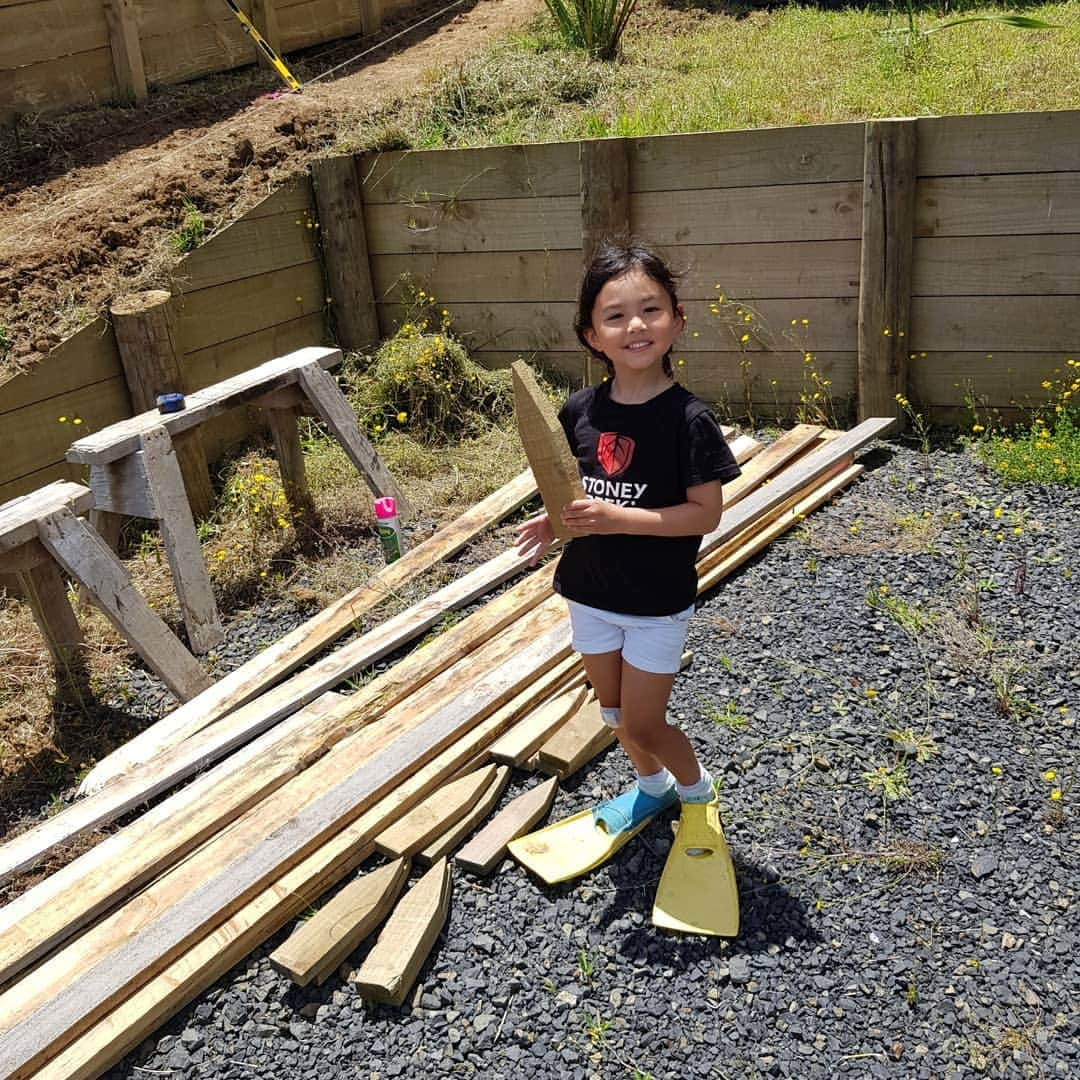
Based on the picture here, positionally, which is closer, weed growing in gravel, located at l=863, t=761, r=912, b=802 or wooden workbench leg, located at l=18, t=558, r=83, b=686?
weed growing in gravel, located at l=863, t=761, r=912, b=802

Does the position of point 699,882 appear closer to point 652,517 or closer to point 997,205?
point 652,517

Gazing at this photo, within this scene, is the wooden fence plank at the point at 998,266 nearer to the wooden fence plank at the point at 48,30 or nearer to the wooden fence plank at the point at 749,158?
the wooden fence plank at the point at 749,158

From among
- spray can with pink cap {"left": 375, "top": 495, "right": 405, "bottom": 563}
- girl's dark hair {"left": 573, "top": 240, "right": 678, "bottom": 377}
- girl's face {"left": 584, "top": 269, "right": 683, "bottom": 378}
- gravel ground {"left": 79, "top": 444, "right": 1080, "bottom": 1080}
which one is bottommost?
gravel ground {"left": 79, "top": 444, "right": 1080, "bottom": 1080}

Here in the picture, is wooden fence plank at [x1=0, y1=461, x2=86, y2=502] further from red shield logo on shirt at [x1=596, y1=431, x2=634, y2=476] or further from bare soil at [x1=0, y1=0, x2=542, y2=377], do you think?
red shield logo on shirt at [x1=596, y1=431, x2=634, y2=476]

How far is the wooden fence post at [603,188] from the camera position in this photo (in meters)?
6.54

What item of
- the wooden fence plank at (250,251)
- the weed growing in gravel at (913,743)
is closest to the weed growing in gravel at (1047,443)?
the weed growing in gravel at (913,743)

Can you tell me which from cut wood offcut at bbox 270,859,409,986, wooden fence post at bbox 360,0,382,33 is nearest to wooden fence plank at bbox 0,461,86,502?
Answer: cut wood offcut at bbox 270,859,409,986

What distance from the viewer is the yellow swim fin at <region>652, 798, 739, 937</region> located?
306 cm

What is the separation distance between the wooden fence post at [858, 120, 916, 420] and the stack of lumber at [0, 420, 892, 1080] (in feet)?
6.16

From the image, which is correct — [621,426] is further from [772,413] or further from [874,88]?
[874,88]

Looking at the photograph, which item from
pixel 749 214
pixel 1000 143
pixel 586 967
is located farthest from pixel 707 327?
pixel 586 967

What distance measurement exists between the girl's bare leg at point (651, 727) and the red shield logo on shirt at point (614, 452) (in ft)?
1.86

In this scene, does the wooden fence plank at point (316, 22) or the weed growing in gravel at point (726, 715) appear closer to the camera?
the weed growing in gravel at point (726, 715)

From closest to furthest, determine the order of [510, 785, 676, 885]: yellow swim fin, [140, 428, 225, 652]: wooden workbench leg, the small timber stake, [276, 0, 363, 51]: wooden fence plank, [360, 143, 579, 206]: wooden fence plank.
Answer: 1. [510, 785, 676, 885]: yellow swim fin
2. [140, 428, 225, 652]: wooden workbench leg
3. [360, 143, 579, 206]: wooden fence plank
4. the small timber stake
5. [276, 0, 363, 51]: wooden fence plank
